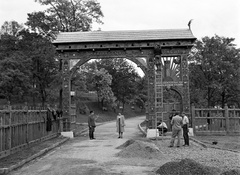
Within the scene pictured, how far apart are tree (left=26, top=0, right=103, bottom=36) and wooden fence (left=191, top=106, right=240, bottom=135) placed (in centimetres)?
1759

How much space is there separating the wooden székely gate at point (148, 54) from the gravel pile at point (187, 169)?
35.7 ft

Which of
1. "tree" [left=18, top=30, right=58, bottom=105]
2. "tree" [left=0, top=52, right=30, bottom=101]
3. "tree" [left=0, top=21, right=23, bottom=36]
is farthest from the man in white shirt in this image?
"tree" [left=0, top=21, right=23, bottom=36]

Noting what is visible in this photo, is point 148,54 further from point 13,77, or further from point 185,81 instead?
point 13,77

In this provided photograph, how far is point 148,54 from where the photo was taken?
1961 centimetres

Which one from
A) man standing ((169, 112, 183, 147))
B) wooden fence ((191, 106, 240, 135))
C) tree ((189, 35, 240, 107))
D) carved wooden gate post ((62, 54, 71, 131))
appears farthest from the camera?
tree ((189, 35, 240, 107))

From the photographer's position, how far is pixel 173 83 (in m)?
19.5

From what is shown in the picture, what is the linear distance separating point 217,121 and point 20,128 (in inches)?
525

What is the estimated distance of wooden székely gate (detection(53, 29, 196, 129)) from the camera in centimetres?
1923

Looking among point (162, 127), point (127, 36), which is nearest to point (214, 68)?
point (127, 36)

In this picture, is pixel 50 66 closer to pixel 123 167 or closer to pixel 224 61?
pixel 224 61

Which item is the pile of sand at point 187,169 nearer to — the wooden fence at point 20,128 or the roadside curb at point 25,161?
the roadside curb at point 25,161

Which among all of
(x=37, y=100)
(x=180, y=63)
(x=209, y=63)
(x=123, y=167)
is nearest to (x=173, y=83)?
(x=180, y=63)

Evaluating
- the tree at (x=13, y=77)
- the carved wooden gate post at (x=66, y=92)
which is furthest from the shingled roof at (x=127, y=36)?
the tree at (x=13, y=77)

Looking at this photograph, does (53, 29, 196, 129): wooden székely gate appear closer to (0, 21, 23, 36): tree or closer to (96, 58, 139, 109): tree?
(0, 21, 23, 36): tree
